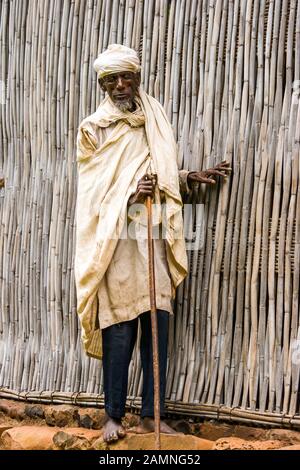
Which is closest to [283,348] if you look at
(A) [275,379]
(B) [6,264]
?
(A) [275,379]

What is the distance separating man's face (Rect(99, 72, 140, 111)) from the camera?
7.21 metres

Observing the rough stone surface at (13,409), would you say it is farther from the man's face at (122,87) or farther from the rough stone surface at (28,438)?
the man's face at (122,87)

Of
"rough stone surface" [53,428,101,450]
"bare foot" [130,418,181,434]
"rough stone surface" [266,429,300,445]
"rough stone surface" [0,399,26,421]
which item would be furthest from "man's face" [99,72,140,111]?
"rough stone surface" [0,399,26,421]

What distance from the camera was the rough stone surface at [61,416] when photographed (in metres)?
7.81

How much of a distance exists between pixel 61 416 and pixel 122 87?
2003mm

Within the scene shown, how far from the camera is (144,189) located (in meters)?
7.02

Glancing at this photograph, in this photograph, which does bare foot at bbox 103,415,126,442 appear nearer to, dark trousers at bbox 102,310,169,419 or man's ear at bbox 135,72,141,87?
dark trousers at bbox 102,310,169,419

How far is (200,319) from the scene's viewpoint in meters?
7.39

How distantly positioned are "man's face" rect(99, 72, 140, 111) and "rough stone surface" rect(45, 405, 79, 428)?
6.00ft

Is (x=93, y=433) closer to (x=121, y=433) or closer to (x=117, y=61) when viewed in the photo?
(x=121, y=433)

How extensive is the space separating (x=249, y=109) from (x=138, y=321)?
51.1 inches

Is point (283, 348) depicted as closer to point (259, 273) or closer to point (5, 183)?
point (259, 273)

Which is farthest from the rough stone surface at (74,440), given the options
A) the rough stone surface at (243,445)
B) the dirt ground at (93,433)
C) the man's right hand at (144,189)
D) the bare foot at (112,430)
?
the man's right hand at (144,189)

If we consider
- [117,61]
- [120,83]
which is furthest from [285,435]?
[117,61]
